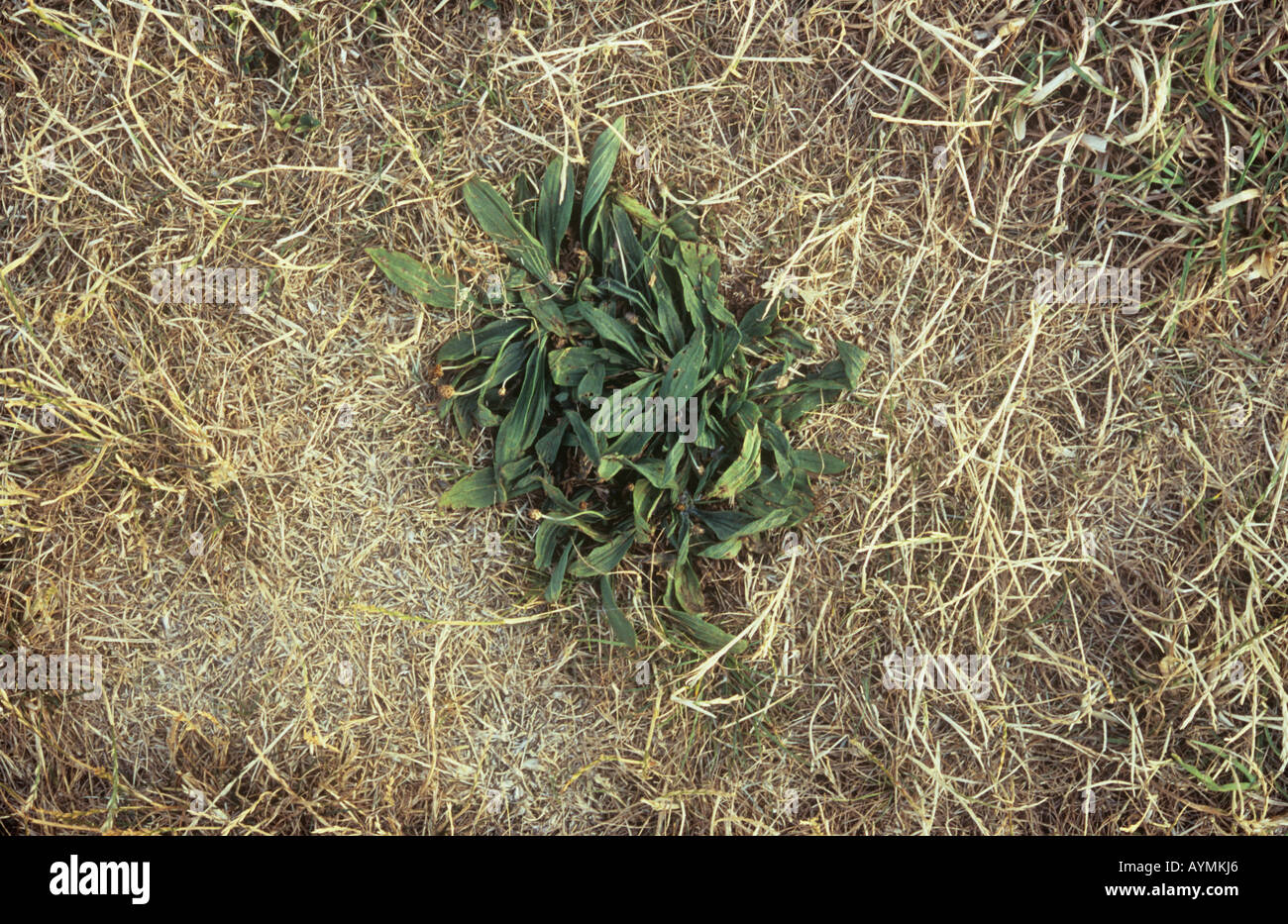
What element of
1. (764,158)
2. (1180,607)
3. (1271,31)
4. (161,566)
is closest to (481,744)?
(161,566)

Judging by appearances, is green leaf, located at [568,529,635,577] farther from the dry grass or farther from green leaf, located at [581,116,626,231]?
green leaf, located at [581,116,626,231]

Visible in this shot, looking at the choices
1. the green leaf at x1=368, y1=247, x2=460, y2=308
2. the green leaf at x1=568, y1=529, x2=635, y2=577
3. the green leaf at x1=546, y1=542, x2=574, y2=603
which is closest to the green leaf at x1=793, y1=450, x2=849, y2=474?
the green leaf at x1=568, y1=529, x2=635, y2=577

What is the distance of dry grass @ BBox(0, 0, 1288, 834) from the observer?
1576mm

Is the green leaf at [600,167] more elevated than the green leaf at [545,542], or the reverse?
the green leaf at [600,167]

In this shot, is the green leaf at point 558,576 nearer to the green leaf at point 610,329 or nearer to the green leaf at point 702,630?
the green leaf at point 702,630

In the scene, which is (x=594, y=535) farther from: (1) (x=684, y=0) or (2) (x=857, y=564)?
(1) (x=684, y=0)

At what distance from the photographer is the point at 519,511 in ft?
5.18

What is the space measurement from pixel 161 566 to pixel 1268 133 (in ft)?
8.75

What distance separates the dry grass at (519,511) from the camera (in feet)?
5.17

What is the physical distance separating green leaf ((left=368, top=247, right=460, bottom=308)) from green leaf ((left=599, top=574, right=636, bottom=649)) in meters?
0.70

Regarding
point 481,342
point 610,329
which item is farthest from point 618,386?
point 481,342

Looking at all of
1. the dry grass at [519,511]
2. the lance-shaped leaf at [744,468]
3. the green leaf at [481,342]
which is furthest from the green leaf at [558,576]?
the green leaf at [481,342]

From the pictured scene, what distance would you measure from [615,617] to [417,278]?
0.86m

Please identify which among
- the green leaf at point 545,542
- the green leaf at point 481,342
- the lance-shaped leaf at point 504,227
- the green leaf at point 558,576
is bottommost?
the green leaf at point 558,576
